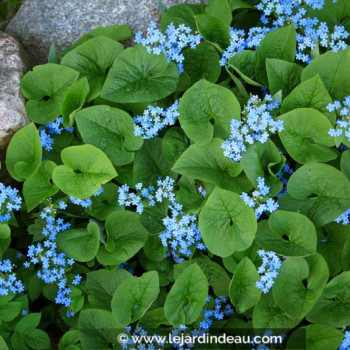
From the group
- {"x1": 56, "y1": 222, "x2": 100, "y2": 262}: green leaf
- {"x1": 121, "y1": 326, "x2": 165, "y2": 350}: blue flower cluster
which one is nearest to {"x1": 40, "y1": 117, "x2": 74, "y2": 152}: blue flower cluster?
{"x1": 56, "y1": 222, "x2": 100, "y2": 262}: green leaf

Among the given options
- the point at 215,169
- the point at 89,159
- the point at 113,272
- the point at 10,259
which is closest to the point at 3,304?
the point at 10,259

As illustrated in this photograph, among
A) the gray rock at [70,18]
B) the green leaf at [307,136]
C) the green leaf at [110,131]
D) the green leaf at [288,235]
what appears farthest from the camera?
the gray rock at [70,18]

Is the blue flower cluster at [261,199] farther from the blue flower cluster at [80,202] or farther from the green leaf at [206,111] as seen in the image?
the blue flower cluster at [80,202]

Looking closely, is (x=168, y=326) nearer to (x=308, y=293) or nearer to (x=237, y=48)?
(x=308, y=293)

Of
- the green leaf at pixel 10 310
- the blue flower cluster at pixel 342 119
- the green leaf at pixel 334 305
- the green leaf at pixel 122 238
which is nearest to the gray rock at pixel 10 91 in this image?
the green leaf at pixel 122 238

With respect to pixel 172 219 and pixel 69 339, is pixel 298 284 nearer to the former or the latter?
pixel 172 219

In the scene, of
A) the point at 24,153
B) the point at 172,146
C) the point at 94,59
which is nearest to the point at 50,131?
the point at 24,153
